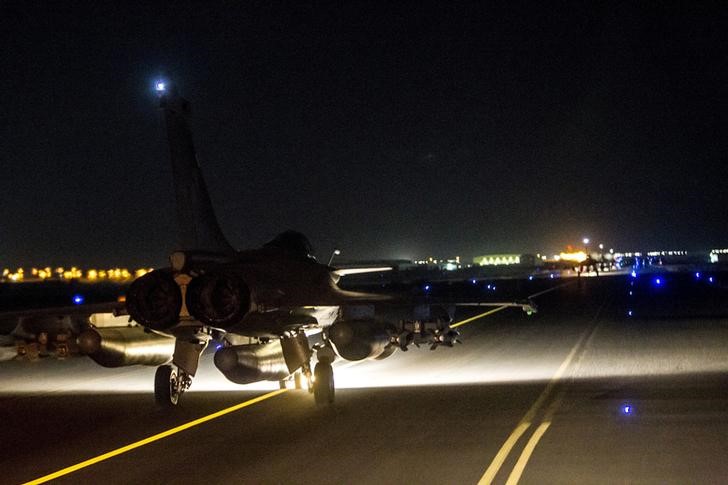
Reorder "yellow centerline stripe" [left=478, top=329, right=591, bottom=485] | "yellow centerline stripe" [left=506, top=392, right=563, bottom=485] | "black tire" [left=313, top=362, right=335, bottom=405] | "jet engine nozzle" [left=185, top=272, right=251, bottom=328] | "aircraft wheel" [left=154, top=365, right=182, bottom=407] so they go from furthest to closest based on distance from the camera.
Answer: "aircraft wheel" [left=154, top=365, right=182, bottom=407] < "black tire" [left=313, top=362, right=335, bottom=405] < "jet engine nozzle" [left=185, top=272, right=251, bottom=328] < "yellow centerline stripe" [left=478, top=329, right=591, bottom=485] < "yellow centerline stripe" [left=506, top=392, right=563, bottom=485]

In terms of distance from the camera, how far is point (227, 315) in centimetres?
1590

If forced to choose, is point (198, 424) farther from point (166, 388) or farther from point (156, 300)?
point (156, 300)

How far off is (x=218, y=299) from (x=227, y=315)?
293mm

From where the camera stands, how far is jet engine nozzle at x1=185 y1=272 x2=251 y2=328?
15797mm

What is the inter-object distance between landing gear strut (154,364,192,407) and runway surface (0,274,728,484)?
0.27 m

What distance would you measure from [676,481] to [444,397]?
7.59m

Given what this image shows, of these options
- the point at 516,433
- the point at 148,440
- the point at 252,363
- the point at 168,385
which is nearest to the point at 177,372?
the point at 168,385

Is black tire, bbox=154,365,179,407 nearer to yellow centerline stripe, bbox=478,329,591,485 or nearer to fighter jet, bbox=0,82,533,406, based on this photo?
fighter jet, bbox=0,82,533,406

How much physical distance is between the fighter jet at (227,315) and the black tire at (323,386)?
0.05 feet

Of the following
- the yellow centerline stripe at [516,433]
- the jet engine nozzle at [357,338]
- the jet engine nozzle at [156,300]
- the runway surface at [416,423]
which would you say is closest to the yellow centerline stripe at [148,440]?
the runway surface at [416,423]

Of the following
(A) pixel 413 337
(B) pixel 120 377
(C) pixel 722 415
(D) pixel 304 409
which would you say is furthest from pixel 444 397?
(B) pixel 120 377

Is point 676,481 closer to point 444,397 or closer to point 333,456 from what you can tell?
point 333,456

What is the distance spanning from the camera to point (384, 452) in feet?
39.7

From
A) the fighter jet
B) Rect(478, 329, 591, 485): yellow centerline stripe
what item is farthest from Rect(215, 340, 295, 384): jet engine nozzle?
Rect(478, 329, 591, 485): yellow centerline stripe
